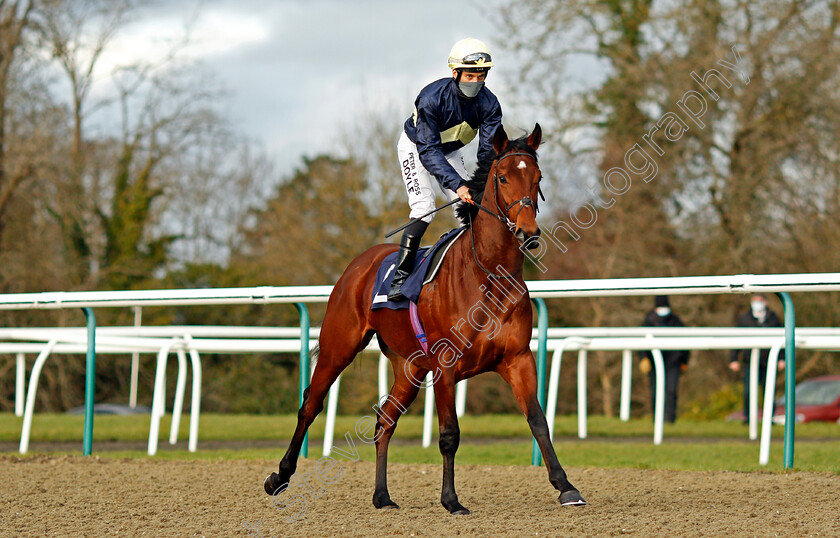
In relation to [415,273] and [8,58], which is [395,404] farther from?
[8,58]

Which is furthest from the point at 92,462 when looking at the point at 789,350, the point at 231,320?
the point at 231,320

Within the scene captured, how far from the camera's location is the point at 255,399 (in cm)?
1923

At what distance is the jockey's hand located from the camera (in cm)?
498

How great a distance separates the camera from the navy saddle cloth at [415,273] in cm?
523

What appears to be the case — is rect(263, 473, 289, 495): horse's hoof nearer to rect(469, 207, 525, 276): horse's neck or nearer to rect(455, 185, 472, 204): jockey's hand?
rect(469, 207, 525, 276): horse's neck

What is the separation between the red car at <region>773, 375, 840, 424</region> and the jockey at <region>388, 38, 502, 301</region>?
13.4 metres

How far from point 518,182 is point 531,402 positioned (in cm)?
111

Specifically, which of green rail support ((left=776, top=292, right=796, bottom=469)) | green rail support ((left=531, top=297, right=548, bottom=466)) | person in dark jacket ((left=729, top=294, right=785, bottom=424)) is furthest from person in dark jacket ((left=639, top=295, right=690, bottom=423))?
green rail support ((left=776, top=292, right=796, bottom=469))

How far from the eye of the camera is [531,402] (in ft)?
15.6

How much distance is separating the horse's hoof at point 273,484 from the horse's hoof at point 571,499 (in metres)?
1.83

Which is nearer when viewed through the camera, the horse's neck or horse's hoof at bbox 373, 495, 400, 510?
the horse's neck

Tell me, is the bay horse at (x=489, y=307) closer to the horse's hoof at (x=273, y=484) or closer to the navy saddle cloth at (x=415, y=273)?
the navy saddle cloth at (x=415, y=273)

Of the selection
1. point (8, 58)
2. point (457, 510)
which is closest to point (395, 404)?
point (457, 510)

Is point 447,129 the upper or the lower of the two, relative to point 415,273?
upper
